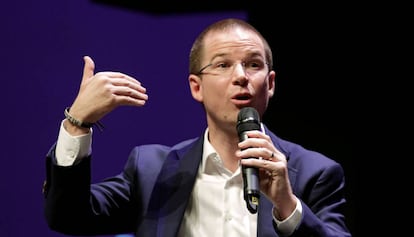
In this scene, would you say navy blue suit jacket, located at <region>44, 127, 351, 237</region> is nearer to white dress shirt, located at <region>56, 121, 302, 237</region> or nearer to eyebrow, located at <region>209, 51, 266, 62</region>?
white dress shirt, located at <region>56, 121, 302, 237</region>

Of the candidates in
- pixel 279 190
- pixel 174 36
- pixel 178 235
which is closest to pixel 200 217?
pixel 178 235

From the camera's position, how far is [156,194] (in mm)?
1858

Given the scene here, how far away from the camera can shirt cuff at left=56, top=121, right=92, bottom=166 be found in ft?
5.38

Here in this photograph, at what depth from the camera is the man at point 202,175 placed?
1620 millimetres

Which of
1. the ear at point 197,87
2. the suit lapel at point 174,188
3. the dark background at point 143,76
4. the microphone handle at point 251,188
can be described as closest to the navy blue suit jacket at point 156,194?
the suit lapel at point 174,188

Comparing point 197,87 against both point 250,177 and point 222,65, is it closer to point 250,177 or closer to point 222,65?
point 222,65

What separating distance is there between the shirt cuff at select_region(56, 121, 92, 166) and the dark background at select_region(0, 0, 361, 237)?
675 mm

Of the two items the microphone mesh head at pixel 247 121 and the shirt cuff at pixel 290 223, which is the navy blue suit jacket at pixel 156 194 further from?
the microphone mesh head at pixel 247 121

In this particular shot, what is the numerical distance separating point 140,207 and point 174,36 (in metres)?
1.01

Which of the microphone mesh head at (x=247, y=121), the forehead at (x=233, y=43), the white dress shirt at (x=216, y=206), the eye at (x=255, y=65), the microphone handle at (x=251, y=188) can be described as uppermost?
the forehead at (x=233, y=43)

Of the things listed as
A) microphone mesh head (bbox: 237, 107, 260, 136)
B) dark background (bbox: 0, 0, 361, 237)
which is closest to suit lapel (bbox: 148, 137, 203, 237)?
microphone mesh head (bbox: 237, 107, 260, 136)

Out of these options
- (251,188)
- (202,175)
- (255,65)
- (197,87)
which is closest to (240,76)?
(255,65)

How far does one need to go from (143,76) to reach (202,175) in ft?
2.56

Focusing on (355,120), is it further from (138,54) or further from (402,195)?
(138,54)
